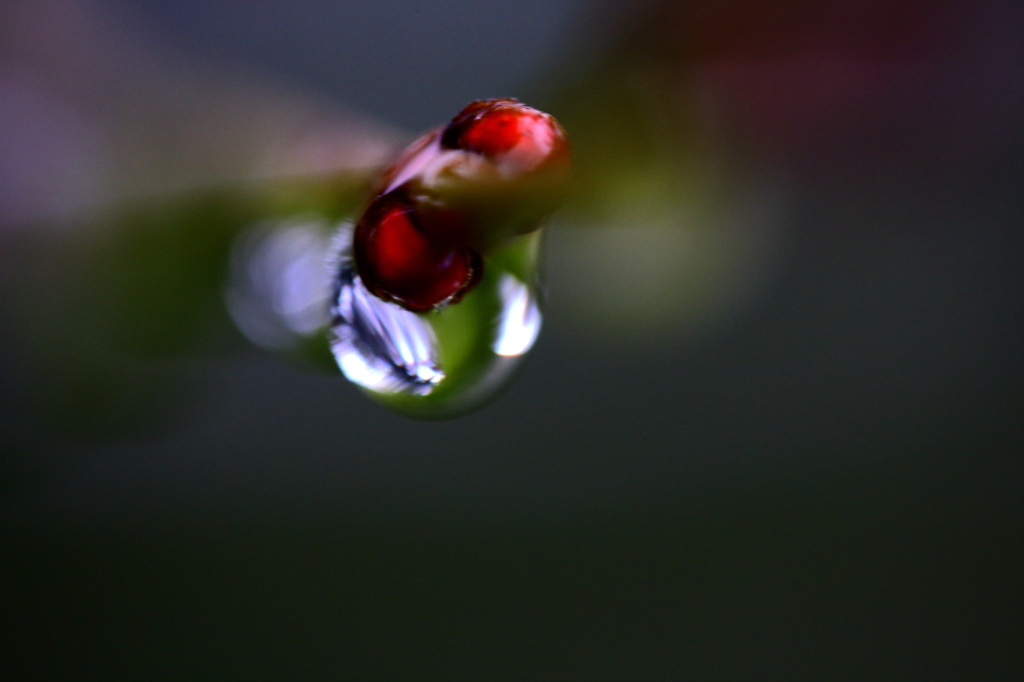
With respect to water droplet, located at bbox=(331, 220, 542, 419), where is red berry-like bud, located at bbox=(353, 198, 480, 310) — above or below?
below

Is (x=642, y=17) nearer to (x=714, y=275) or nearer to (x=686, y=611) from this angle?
(x=714, y=275)

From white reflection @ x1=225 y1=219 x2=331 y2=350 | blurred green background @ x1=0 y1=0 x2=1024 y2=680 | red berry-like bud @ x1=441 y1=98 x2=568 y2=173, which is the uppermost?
blurred green background @ x1=0 y1=0 x2=1024 y2=680

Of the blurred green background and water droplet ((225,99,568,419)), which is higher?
the blurred green background

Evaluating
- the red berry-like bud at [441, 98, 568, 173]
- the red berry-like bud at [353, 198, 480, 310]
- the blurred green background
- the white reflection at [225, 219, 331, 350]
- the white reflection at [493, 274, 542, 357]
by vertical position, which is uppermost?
the blurred green background

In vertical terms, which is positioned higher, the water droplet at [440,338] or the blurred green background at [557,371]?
the blurred green background at [557,371]

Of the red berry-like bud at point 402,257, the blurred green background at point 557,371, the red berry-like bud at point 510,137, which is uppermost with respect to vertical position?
the blurred green background at point 557,371
